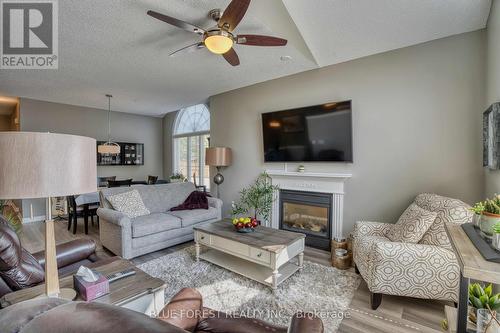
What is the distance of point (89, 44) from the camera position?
9.59 feet

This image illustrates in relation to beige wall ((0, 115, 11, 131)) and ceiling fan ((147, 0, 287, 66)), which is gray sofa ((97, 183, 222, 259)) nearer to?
ceiling fan ((147, 0, 287, 66))

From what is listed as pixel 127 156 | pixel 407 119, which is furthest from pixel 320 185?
pixel 127 156

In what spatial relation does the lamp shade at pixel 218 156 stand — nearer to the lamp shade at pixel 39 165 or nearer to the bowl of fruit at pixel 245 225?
the bowl of fruit at pixel 245 225

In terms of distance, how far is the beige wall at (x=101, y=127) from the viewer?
5383 millimetres

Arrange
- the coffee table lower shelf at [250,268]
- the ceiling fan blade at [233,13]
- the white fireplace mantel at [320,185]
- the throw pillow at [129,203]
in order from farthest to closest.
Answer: the white fireplace mantel at [320,185], the throw pillow at [129,203], the coffee table lower shelf at [250,268], the ceiling fan blade at [233,13]

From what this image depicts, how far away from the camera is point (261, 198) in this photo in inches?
167

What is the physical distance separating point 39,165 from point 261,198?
3495 mm

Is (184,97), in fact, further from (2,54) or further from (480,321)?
(480,321)

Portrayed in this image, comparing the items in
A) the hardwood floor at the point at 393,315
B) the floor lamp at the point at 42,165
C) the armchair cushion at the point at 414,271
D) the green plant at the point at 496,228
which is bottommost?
the hardwood floor at the point at 393,315

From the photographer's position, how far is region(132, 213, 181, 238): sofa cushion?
10.3 ft

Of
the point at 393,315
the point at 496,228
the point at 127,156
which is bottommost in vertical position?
the point at 393,315

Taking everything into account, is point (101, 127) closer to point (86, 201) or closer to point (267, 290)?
point (86, 201)

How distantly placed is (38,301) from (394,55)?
3.97 meters

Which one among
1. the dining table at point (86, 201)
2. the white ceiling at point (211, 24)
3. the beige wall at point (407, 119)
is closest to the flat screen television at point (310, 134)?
the beige wall at point (407, 119)
